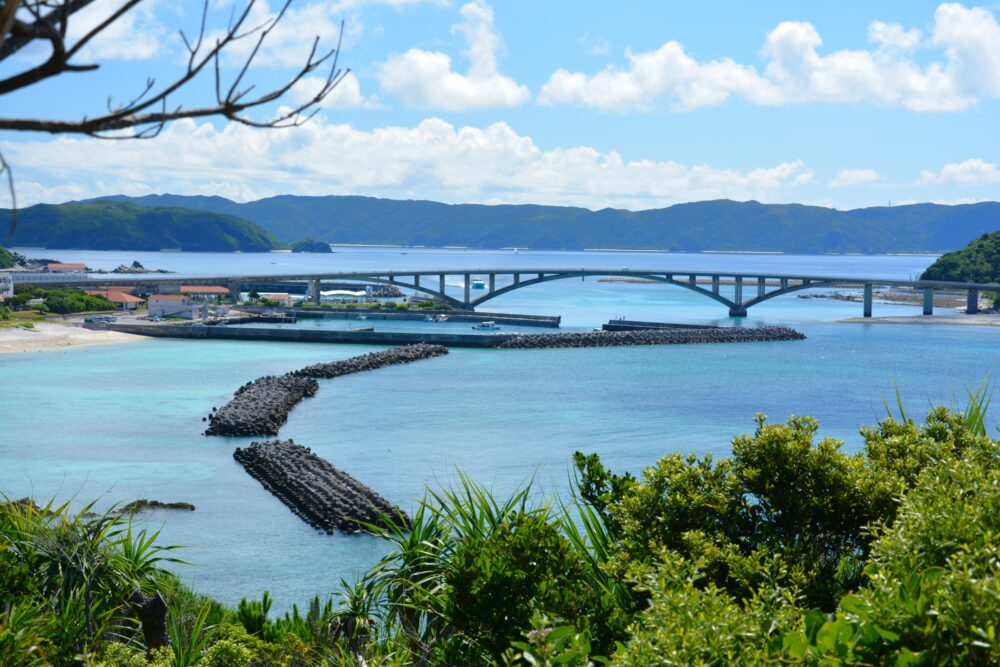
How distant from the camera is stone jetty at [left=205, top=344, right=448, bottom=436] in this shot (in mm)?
29062

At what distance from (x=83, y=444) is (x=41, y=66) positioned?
26.7 meters

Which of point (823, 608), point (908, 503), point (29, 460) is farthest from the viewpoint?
point (29, 460)

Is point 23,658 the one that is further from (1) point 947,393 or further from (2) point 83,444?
(1) point 947,393

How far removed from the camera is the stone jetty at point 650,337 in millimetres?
58938

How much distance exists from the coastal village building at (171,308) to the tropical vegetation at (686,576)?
65467mm

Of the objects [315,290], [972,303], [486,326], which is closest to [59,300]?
[315,290]

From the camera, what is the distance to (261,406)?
32.1 m

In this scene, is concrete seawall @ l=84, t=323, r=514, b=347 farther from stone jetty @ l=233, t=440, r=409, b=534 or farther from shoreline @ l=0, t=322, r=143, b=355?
stone jetty @ l=233, t=440, r=409, b=534

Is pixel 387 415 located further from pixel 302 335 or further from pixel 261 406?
pixel 302 335

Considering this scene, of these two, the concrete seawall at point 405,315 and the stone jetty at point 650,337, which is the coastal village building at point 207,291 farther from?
the stone jetty at point 650,337

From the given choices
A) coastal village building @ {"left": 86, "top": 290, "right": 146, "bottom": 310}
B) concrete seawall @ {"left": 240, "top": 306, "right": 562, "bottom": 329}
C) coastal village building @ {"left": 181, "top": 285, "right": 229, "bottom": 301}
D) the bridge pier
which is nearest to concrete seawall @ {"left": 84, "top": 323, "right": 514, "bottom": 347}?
coastal village building @ {"left": 86, "top": 290, "right": 146, "bottom": 310}

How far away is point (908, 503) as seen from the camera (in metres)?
3.69

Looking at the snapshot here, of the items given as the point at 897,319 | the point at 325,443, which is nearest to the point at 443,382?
the point at 325,443

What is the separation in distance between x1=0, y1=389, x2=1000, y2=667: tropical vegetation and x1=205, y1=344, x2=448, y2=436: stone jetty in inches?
880
